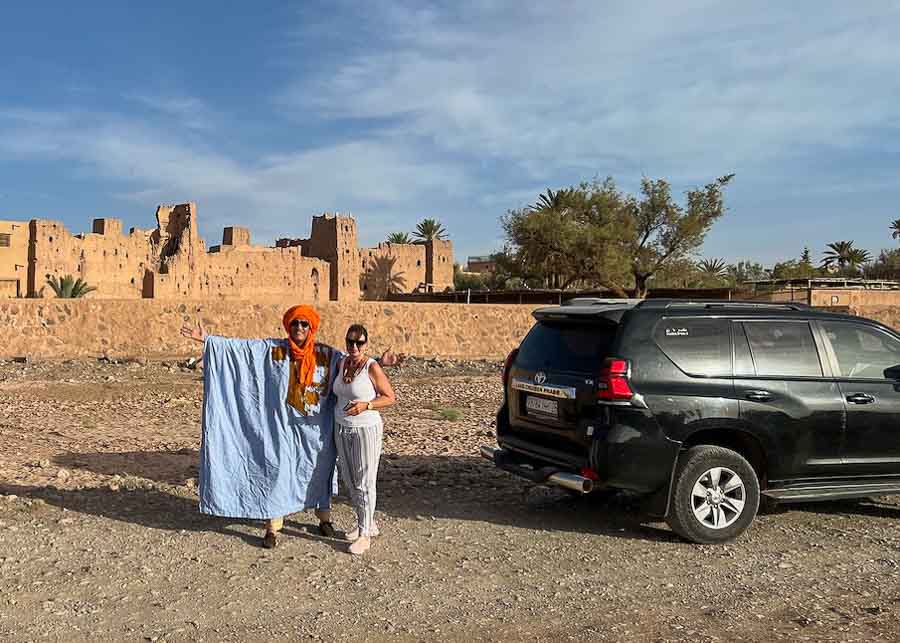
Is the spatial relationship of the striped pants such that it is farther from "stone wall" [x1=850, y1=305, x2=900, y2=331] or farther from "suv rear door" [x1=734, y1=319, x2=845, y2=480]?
"stone wall" [x1=850, y1=305, x2=900, y2=331]

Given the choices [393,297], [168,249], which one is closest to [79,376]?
[168,249]

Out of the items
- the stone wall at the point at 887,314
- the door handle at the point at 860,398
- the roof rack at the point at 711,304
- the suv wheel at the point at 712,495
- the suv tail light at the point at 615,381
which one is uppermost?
the stone wall at the point at 887,314

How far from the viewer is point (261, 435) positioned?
18.9 ft

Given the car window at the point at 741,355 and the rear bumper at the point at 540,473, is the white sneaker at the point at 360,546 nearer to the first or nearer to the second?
the rear bumper at the point at 540,473

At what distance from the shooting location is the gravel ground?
14.0 feet

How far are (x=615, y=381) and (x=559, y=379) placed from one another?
56 cm

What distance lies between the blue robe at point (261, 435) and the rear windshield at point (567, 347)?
165 centimetres

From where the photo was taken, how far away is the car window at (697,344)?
588 centimetres

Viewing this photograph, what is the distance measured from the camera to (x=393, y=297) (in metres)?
50.2

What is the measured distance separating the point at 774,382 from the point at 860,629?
7.05 ft

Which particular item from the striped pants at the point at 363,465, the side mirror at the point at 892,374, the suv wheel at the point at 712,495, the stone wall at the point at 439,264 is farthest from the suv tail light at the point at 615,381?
the stone wall at the point at 439,264

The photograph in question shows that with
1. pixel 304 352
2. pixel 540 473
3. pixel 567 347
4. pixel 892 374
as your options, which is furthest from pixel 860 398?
pixel 304 352

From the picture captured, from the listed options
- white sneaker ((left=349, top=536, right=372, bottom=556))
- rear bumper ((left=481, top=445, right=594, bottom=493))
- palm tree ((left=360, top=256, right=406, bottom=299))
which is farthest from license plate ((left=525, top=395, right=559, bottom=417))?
palm tree ((left=360, top=256, right=406, bottom=299))

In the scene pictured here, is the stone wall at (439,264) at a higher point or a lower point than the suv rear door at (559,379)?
higher
